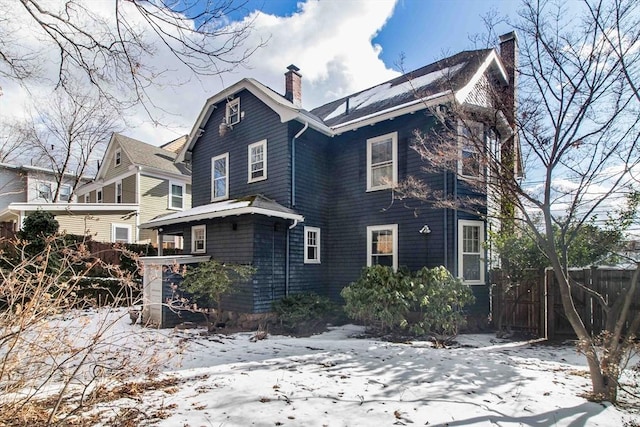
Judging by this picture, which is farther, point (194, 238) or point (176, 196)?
point (176, 196)

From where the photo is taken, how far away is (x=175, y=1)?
441cm

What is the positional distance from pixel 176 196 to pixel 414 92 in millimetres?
16136

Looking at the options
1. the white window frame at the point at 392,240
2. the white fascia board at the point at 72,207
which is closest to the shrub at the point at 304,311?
the white window frame at the point at 392,240

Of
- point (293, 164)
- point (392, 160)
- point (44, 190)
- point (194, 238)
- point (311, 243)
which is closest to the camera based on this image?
point (392, 160)

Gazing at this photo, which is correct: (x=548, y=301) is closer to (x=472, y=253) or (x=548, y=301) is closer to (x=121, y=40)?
(x=472, y=253)

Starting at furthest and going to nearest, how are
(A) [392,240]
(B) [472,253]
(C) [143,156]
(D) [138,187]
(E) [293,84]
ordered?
(C) [143,156], (D) [138,187], (E) [293,84], (A) [392,240], (B) [472,253]

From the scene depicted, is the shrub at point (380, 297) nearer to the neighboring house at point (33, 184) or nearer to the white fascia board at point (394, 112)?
the white fascia board at point (394, 112)

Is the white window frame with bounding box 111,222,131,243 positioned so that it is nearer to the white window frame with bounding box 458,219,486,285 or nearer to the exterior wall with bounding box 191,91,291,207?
the exterior wall with bounding box 191,91,291,207

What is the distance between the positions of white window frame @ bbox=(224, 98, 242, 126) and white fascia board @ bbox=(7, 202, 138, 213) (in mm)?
7802

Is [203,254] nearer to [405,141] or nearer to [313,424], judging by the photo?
[405,141]

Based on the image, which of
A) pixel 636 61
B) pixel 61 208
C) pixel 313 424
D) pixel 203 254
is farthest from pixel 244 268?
pixel 61 208

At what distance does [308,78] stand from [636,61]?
9909 mm

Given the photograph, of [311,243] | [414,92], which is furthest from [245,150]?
[414,92]

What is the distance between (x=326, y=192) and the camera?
12266 millimetres
